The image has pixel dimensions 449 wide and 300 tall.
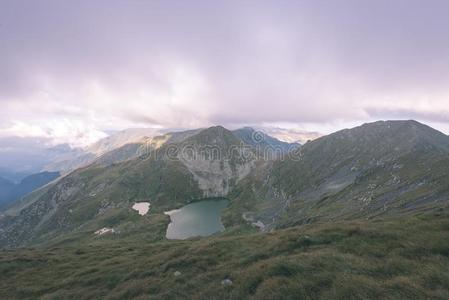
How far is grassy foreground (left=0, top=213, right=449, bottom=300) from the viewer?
20.0 metres

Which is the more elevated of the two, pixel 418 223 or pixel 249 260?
pixel 418 223

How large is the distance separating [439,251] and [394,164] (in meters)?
180

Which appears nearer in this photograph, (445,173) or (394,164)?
(445,173)

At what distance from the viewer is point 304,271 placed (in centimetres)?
2327

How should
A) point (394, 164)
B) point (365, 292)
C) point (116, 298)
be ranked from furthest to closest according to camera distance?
1. point (394, 164)
2. point (116, 298)
3. point (365, 292)

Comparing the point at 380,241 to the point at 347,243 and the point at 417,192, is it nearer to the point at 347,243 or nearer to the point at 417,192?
the point at 347,243

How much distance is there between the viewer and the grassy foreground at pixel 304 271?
20.0m

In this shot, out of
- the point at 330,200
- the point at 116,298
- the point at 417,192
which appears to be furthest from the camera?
the point at 330,200

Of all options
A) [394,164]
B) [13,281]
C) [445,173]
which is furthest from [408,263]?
[394,164]

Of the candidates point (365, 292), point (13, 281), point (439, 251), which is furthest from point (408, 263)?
point (13, 281)

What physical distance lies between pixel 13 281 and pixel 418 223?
6231 centimetres

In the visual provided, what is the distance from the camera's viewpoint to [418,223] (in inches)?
1355

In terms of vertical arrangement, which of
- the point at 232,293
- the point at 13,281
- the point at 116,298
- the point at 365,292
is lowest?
the point at 13,281

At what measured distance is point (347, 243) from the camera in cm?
3034
